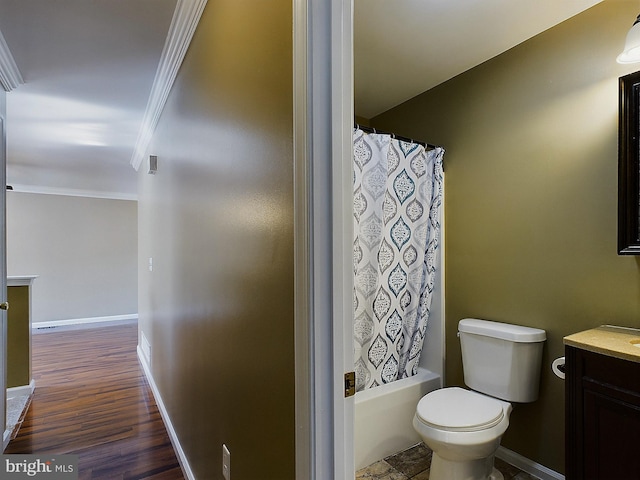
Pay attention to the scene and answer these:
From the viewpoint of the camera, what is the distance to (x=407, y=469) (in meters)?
1.91

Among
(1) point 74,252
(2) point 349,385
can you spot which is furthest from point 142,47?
(1) point 74,252

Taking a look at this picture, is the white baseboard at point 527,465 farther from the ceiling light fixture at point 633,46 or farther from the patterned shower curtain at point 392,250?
the ceiling light fixture at point 633,46

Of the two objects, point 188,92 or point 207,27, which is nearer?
point 207,27

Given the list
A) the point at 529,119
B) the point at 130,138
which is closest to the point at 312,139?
the point at 529,119

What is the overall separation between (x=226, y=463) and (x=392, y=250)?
4.45 ft

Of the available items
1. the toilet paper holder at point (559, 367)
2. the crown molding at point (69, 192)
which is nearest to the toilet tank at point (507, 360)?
the toilet paper holder at point (559, 367)

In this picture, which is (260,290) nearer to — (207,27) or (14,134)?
(207,27)

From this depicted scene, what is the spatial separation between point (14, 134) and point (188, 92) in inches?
101

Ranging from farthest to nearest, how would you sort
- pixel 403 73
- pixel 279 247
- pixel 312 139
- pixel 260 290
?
pixel 403 73 → pixel 260 290 → pixel 279 247 → pixel 312 139

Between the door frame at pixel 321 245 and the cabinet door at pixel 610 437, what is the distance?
39.9 inches

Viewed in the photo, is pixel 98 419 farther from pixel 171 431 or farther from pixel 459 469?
pixel 459 469

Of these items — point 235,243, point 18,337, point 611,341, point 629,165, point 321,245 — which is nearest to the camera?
point 321,245

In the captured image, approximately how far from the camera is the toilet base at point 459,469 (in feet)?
5.30

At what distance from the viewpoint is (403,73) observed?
219 centimetres
